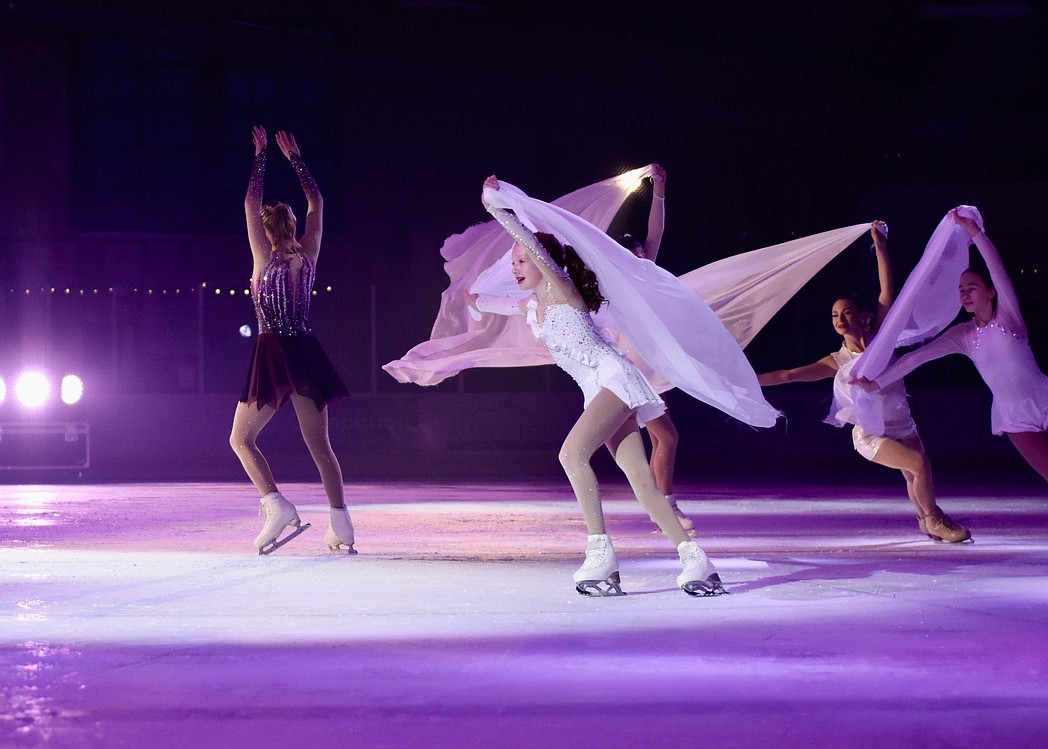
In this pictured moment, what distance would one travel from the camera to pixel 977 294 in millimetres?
8539

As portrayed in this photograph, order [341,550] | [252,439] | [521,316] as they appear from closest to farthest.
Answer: [252,439], [341,550], [521,316]

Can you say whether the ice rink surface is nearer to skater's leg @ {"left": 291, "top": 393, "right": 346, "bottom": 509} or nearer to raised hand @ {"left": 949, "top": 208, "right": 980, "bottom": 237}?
skater's leg @ {"left": 291, "top": 393, "right": 346, "bottom": 509}

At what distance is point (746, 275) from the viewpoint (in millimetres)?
9555

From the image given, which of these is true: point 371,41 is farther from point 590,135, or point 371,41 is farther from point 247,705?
point 247,705

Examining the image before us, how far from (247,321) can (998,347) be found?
16.4 meters

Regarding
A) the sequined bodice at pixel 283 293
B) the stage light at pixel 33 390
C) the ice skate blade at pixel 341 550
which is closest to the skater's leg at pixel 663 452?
the ice skate blade at pixel 341 550

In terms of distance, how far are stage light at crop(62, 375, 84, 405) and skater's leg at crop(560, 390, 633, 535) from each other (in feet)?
42.2

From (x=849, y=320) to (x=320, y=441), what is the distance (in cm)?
362

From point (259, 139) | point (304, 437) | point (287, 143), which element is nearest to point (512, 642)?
point (304, 437)

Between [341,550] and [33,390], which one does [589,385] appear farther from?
[33,390]

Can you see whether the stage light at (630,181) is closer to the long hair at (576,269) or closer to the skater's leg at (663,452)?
the skater's leg at (663,452)

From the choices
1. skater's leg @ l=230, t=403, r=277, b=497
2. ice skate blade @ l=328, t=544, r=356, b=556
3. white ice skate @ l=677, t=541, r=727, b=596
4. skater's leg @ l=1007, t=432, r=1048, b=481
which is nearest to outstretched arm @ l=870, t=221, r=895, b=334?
skater's leg @ l=1007, t=432, r=1048, b=481

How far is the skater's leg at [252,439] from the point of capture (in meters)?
7.96

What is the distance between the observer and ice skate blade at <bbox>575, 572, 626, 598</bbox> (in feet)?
20.8
